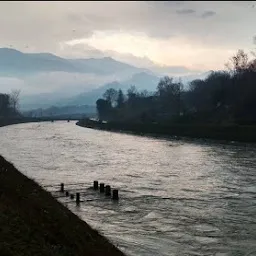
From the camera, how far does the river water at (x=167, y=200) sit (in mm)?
14828

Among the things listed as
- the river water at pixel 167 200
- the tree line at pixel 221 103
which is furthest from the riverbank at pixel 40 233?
the tree line at pixel 221 103

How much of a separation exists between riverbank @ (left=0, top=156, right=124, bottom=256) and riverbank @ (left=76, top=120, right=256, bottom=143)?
46.1 m

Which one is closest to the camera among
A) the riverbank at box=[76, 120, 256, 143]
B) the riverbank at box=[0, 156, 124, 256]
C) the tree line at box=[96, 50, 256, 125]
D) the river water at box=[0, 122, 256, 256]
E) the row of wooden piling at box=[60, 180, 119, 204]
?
the riverbank at box=[0, 156, 124, 256]

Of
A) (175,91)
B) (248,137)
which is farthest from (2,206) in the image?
(175,91)

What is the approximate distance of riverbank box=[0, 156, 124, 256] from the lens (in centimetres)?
924

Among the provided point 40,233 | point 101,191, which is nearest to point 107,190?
point 101,191

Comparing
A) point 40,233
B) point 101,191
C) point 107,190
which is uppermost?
point 40,233

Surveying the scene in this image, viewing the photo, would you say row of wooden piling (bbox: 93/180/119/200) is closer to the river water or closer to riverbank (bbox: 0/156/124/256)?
the river water

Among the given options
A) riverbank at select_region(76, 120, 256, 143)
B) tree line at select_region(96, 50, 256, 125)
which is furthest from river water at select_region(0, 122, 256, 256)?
tree line at select_region(96, 50, 256, 125)

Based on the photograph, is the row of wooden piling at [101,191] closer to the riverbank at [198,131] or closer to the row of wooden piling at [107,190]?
the row of wooden piling at [107,190]

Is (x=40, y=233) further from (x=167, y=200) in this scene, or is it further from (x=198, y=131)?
(x=198, y=131)

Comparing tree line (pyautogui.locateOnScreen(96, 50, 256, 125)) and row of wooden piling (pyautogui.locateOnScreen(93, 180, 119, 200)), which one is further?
tree line (pyautogui.locateOnScreen(96, 50, 256, 125))

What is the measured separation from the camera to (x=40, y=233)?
11.0m

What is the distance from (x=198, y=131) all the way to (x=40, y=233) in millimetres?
61945
